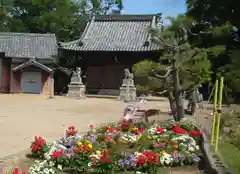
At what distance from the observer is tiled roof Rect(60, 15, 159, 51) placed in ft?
99.2

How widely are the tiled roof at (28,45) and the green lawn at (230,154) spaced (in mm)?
25467

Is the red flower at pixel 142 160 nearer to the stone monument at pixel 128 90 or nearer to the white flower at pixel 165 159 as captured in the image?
A: the white flower at pixel 165 159

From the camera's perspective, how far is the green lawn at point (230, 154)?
6017 millimetres

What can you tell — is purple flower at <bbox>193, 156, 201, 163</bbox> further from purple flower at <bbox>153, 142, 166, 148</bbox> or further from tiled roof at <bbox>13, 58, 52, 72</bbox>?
tiled roof at <bbox>13, 58, 52, 72</bbox>

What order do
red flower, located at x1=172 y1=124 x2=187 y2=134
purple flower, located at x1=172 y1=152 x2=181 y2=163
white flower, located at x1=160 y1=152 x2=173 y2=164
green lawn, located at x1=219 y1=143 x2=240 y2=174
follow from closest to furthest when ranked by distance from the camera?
green lawn, located at x1=219 y1=143 x2=240 y2=174
white flower, located at x1=160 y1=152 x2=173 y2=164
purple flower, located at x1=172 y1=152 x2=181 y2=163
red flower, located at x1=172 y1=124 x2=187 y2=134

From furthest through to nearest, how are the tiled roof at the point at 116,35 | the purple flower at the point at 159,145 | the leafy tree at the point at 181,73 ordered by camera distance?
the tiled roof at the point at 116,35 < the leafy tree at the point at 181,73 < the purple flower at the point at 159,145

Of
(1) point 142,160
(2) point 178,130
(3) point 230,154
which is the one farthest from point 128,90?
(1) point 142,160

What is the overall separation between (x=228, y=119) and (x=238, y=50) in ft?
46.0

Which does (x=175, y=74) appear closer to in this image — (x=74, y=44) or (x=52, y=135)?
(x=52, y=135)

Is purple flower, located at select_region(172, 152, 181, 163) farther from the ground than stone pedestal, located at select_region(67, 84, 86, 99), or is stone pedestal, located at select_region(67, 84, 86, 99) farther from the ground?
stone pedestal, located at select_region(67, 84, 86, 99)

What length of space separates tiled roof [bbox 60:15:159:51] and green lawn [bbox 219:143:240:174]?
21099 mm

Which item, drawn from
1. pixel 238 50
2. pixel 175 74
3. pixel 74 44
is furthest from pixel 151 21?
pixel 175 74

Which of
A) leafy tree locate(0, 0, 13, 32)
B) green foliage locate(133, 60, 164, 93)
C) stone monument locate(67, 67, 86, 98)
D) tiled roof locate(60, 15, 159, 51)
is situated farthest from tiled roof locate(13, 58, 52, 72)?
green foliage locate(133, 60, 164, 93)

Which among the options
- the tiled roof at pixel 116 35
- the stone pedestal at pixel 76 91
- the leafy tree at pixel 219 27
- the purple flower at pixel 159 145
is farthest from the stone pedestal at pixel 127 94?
the purple flower at pixel 159 145
